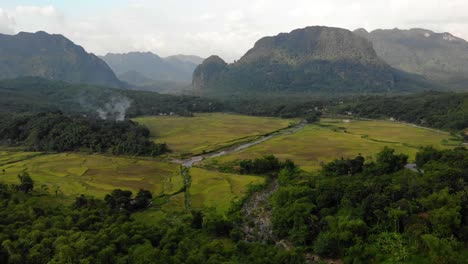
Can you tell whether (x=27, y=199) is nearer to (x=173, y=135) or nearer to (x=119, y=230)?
(x=119, y=230)

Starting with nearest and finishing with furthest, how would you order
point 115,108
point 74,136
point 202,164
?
point 202,164 → point 74,136 → point 115,108

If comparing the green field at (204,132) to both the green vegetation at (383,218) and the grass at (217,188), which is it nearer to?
the grass at (217,188)

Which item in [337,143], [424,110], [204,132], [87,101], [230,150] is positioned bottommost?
[230,150]

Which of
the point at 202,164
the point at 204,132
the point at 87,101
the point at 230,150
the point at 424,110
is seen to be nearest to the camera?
the point at 202,164

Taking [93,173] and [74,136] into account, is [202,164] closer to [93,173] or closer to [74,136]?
[93,173]

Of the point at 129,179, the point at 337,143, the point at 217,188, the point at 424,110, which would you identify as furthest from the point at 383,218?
the point at 424,110

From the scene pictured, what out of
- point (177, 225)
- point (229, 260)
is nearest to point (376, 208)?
point (229, 260)

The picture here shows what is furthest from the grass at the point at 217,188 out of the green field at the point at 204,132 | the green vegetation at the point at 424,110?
the green vegetation at the point at 424,110
